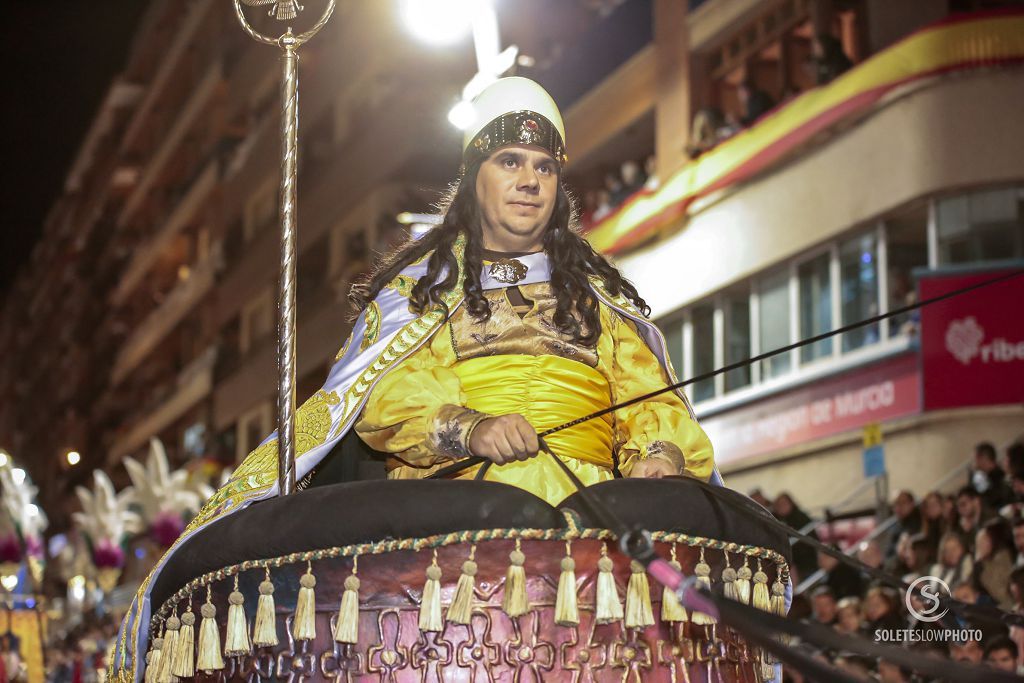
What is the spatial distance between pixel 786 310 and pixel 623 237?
393cm

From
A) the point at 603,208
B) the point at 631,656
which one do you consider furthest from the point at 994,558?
the point at 603,208

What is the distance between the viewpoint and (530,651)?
157 inches

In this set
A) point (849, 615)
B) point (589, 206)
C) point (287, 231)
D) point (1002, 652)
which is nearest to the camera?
point (287, 231)

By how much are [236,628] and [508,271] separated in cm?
164

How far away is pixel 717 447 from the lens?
2025cm

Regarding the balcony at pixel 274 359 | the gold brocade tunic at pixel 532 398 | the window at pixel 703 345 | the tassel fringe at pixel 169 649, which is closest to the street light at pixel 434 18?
the gold brocade tunic at pixel 532 398

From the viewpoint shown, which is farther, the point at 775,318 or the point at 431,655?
the point at 775,318

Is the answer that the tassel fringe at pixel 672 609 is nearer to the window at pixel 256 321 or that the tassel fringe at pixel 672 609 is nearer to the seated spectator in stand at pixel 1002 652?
the seated spectator in stand at pixel 1002 652

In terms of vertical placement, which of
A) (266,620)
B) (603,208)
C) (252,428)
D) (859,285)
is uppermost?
(603,208)

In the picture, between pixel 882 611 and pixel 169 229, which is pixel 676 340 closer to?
pixel 882 611

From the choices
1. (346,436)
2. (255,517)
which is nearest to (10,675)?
(346,436)

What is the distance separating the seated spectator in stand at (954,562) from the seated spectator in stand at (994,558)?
0.15m

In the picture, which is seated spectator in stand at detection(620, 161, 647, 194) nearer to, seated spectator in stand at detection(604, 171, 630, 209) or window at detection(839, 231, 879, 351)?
seated spectator in stand at detection(604, 171, 630, 209)

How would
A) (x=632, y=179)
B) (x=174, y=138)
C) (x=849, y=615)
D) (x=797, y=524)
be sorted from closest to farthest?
(x=849, y=615) → (x=797, y=524) → (x=632, y=179) → (x=174, y=138)
